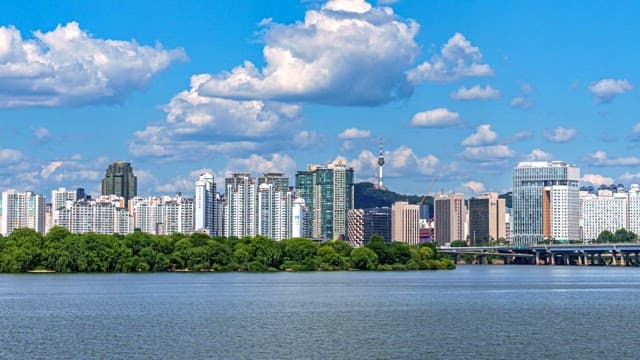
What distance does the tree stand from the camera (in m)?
146

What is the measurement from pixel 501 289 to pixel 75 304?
39.5 m

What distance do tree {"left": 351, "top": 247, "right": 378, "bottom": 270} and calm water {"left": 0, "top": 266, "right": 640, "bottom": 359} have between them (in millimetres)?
48915

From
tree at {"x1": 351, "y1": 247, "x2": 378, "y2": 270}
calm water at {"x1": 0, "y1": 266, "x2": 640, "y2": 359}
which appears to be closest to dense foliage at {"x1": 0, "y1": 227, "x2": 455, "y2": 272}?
tree at {"x1": 351, "y1": 247, "x2": 378, "y2": 270}

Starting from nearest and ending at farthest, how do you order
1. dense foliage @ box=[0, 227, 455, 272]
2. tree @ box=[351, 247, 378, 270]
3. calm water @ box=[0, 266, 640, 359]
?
calm water @ box=[0, 266, 640, 359], dense foliage @ box=[0, 227, 455, 272], tree @ box=[351, 247, 378, 270]

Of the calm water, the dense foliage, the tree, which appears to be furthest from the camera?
the tree

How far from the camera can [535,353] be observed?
46.0m

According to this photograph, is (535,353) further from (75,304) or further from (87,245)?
(87,245)

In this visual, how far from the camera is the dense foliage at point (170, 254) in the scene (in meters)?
124

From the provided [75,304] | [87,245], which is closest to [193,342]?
[75,304]

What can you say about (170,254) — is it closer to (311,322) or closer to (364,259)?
(364,259)

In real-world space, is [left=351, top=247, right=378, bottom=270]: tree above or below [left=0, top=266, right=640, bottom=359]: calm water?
above

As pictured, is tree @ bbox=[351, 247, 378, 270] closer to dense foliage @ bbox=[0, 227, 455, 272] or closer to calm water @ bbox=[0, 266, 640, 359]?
dense foliage @ bbox=[0, 227, 455, 272]

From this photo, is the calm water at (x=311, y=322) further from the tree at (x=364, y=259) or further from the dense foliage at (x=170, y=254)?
the tree at (x=364, y=259)

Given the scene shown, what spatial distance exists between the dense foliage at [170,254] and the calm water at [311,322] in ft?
91.8
